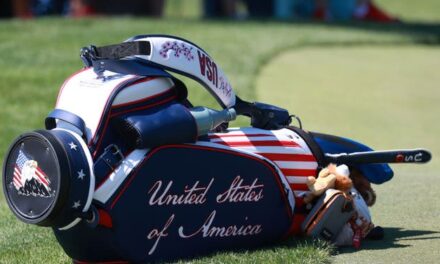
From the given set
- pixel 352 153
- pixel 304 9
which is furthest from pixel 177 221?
pixel 304 9

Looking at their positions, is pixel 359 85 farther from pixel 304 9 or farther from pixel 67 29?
pixel 304 9

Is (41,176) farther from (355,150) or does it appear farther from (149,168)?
(355,150)

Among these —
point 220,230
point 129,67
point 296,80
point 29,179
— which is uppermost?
point 129,67

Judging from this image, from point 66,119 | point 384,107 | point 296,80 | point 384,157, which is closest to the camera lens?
point 66,119

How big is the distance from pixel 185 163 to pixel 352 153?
952 mm

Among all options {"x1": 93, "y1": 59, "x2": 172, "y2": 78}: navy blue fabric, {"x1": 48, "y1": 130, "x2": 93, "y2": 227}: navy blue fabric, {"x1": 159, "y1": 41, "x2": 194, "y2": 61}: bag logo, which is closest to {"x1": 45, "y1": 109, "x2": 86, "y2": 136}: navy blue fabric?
{"x1": 48, "y1": 130, "x2": 93, "y2": 227}: navy blue fabric

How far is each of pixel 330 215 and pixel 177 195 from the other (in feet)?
2.38

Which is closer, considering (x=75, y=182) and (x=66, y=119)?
(x=75, y=182)

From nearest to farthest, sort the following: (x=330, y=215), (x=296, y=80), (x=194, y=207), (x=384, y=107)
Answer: (x=194, y=207) < (x=330, y=215) < (x=384, y=107) < (x=296, y=80)

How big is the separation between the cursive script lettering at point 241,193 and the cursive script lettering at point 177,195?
90 mm

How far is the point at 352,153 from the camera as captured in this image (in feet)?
15.2

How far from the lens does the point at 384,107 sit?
9867 millimetres

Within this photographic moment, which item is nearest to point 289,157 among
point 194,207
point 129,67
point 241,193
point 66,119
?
point 241,193

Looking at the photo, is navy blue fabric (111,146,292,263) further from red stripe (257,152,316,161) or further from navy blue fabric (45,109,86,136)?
navy blue fabric (45,109,86,136)
